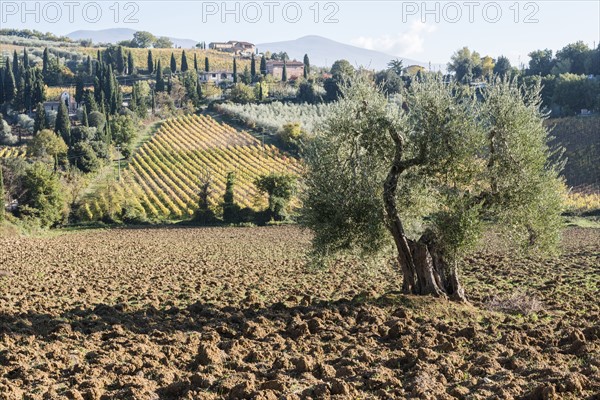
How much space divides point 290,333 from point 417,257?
5083mm

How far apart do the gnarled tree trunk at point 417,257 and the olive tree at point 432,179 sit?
0.03 metres

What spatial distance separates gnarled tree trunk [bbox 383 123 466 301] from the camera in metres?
18.7

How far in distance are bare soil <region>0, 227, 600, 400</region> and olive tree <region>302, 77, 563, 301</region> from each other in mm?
1699

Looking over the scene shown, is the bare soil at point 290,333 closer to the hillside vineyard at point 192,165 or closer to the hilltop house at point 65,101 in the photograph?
the hillside vineyard at point 192,165

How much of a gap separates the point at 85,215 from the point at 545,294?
4635cm

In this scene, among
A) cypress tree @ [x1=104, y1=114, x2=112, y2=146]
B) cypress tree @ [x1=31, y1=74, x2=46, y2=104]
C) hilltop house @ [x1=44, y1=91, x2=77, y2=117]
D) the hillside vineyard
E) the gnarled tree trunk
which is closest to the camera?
the gnarled tree trunk

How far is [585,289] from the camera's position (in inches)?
898

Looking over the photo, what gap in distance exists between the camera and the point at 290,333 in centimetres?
1597

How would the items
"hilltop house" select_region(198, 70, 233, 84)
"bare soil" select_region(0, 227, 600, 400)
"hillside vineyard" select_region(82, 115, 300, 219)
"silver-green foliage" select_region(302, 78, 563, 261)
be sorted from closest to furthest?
"bare soil" select_region(0, 227, 600, 400) < "silver-green foliage" select_region(302, 78, 563, 261) < "hillside vineyard" select_region(82, 115, 300, 219) < "hilltop house" select_region(198, 70, 233, 84)

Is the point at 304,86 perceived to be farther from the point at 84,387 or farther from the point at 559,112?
the point at 84,387

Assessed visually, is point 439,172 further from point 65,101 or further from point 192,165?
point 65,101

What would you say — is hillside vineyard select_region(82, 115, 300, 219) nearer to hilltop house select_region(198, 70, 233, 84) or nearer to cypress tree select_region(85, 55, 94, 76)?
cypress tree select_region(85, 55, 94, 76)

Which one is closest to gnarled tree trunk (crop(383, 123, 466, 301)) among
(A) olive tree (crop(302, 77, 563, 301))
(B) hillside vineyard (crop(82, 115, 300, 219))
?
(A) olive tree (crop(302, 77, 563, 301))

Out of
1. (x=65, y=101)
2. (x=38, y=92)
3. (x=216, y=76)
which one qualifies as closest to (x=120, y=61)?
(x=216, y=76)
